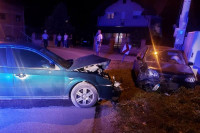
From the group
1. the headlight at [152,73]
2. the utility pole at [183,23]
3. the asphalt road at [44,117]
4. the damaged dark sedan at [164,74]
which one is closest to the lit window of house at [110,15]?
the utility pole at [183,23]

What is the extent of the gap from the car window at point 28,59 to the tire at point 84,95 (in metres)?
1.02

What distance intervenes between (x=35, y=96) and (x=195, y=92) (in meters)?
4.65

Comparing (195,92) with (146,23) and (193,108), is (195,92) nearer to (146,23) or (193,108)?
(193,108)

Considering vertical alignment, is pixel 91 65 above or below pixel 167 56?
below

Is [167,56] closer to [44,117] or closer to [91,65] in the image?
[91,65]

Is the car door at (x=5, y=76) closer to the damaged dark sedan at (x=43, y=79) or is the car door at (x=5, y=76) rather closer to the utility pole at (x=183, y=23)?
the damaged dark sedan at (x=43, y=79)

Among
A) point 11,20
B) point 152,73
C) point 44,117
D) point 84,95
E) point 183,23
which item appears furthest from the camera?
point 11,20

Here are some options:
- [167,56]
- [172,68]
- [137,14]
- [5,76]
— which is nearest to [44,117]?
[5,76]

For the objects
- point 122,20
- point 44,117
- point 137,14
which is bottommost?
point 44,117

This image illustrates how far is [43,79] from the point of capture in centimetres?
440

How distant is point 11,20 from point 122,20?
65.0ft

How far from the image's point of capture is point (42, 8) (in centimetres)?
3866

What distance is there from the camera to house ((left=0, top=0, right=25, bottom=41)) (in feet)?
97.2

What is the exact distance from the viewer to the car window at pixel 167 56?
648 centimetres
